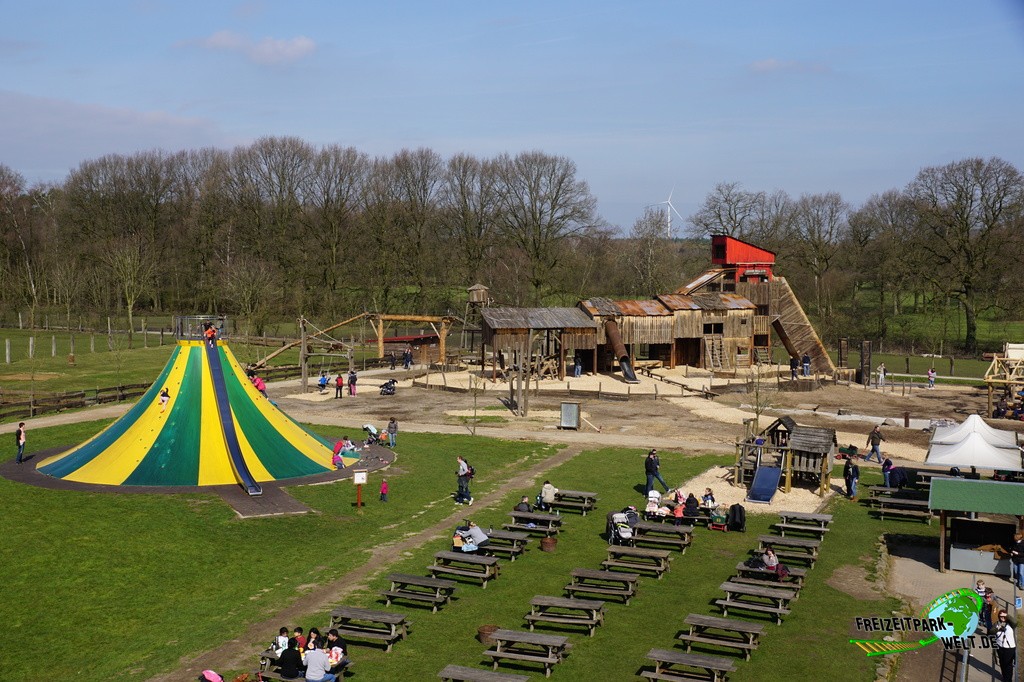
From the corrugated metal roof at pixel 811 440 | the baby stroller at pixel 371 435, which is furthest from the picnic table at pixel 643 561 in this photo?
the baby stroller at pixel 371 435

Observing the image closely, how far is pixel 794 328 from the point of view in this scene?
66.7 m

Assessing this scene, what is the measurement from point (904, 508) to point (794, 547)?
5.83 metres

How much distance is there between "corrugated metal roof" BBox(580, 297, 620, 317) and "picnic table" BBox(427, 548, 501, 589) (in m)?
41.6

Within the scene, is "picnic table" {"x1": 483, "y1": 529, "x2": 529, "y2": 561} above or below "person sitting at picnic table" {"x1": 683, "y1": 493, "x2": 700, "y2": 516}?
below

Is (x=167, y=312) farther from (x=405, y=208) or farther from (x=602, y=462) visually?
(x=602, y=462)

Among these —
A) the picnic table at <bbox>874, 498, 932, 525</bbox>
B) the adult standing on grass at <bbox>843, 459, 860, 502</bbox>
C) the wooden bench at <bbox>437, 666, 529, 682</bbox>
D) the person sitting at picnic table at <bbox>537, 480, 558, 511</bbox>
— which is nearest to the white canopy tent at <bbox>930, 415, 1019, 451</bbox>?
the adult standing on grass at <bbox>843, 459, 860, 502</bbox>

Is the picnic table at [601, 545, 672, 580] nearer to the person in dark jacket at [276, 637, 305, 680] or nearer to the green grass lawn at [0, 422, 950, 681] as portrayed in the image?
the green grass lawn at [0, 422, 950, 681]

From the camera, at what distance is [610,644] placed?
58.1ft

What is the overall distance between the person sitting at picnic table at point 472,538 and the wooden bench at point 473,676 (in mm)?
6928

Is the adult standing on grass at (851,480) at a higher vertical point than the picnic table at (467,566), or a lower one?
higher

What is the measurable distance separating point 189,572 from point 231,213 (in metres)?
77.8

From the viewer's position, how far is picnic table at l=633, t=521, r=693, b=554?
949 inches

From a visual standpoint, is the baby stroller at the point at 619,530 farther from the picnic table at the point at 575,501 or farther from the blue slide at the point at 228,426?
the blue slide at the point at 228,426
